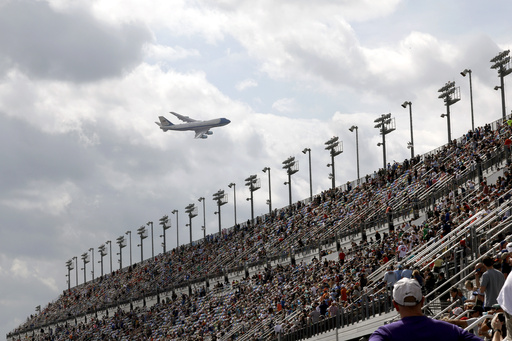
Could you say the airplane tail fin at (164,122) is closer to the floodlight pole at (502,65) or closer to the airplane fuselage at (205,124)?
the airplane fuselage at (205,124)

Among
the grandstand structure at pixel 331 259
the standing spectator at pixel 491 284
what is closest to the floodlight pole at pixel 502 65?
the grandstand structure at pixel 331 259

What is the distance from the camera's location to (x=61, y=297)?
106 metres

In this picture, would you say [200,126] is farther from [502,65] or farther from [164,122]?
[502,65]

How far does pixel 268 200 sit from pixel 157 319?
29.8m

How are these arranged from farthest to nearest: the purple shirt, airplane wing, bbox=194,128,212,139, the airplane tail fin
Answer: the airplane tail fin < airplane wing, bbox=194,128,212,139 < the purple shirt

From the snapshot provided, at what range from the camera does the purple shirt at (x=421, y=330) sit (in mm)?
5664

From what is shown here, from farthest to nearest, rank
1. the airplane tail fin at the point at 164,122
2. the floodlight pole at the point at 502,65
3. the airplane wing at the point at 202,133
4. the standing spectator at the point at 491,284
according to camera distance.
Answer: the airplane tail fin at the point at 164,122
the airplane wing at the point at 202,133
the floodlight pole at the point at 502,65
the standing spectator at the point at 491,284

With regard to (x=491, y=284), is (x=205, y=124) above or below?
above

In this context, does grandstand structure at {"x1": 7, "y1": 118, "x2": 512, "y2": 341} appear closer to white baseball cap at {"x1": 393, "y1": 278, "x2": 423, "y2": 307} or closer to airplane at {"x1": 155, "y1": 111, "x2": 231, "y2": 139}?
white baseball cap at {"x1": 393, "y1": 278, "x2": 423, "y2": 307}

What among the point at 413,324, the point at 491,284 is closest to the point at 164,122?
the point at 491,284

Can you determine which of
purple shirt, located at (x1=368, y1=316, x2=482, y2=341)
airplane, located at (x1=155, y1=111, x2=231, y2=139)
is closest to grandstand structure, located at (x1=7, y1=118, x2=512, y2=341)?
purple shirt, located at (x1=368, y1=316, x2=482, y2=341)

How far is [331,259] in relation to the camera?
4444 centimetres

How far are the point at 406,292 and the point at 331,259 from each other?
128 ft

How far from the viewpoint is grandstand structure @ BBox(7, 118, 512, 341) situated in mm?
25922
